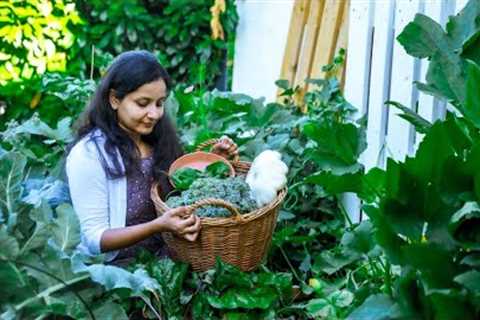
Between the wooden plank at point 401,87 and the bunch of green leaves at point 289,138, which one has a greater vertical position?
the wooden plank at point 401,87

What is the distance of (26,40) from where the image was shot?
6.48 metres

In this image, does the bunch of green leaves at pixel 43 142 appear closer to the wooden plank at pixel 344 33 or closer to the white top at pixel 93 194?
the white top at pixel 93 194

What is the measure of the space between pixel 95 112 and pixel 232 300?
977mm

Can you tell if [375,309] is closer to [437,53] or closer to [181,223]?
[437,53]

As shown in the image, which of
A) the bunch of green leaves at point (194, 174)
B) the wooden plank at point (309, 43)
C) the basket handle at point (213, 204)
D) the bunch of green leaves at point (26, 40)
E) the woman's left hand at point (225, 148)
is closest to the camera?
the basket handle at point (213, 204)

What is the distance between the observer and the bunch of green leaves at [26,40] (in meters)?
6.42

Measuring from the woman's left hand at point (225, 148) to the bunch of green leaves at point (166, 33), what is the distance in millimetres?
3590

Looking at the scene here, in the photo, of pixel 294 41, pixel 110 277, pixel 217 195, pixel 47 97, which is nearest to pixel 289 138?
pixel 217 195

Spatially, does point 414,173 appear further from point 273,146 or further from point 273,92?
point 273,92

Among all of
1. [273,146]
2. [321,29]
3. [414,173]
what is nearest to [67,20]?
[321,29]

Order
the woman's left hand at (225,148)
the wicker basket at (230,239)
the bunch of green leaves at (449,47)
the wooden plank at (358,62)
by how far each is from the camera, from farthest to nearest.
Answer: the wooden plank at (358,62) < the woman's left hand at (225,148) < the wicker basket at (230,239) < the bunch of green leaves at (449,47)

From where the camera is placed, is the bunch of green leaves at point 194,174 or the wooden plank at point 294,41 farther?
the wooden plank at point 294,41

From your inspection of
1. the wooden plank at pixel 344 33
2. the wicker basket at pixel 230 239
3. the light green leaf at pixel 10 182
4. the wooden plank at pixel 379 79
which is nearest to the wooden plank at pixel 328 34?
the wooden plank at pixel 344 33

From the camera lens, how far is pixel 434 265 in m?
1.88
